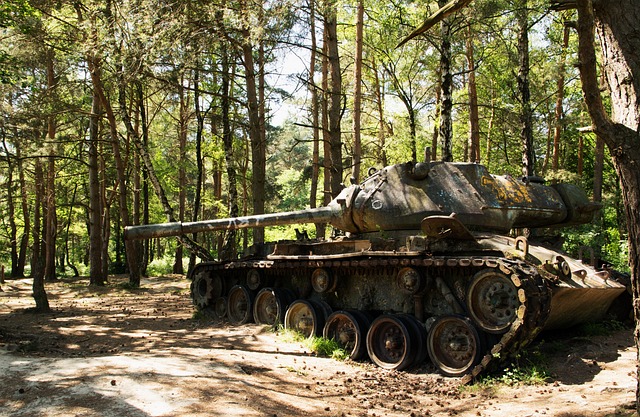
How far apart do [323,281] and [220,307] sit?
369 cm

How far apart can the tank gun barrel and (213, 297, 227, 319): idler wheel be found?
170cm

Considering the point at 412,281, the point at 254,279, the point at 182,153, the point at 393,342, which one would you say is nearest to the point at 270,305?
the point at 254,279

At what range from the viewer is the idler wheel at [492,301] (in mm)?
8047

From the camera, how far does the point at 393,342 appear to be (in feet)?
30.4

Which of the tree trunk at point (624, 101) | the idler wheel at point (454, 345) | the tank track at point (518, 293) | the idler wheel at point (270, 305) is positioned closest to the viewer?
the tree trunk at point (624, 101)

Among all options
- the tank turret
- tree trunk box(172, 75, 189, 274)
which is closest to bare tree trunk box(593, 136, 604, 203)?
the tank turret

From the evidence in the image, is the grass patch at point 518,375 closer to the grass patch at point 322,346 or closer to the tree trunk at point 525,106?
the grass patch at point 322,346

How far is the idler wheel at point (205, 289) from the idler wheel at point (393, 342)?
4.98 m

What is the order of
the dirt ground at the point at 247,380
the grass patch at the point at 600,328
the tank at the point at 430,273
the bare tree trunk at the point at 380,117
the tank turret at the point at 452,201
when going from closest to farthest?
1. the dirt ground at the point at 247,380
2. the tank at the point at 430,273
3. the tank turret at the point at 452,201
4. the grass patch at the point at 600,328
5. the bare tree trunk at the point at 380,117

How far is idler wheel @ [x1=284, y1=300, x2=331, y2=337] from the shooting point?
10.8m

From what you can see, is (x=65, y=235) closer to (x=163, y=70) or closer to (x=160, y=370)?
(x=163, y=70)

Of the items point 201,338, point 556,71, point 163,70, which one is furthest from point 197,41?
point 556,71

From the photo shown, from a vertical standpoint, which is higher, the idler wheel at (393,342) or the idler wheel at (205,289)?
the idler wheel at (205,289)

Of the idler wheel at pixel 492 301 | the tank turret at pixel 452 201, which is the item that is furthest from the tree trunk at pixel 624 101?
the tank turret at pixel 452 201
